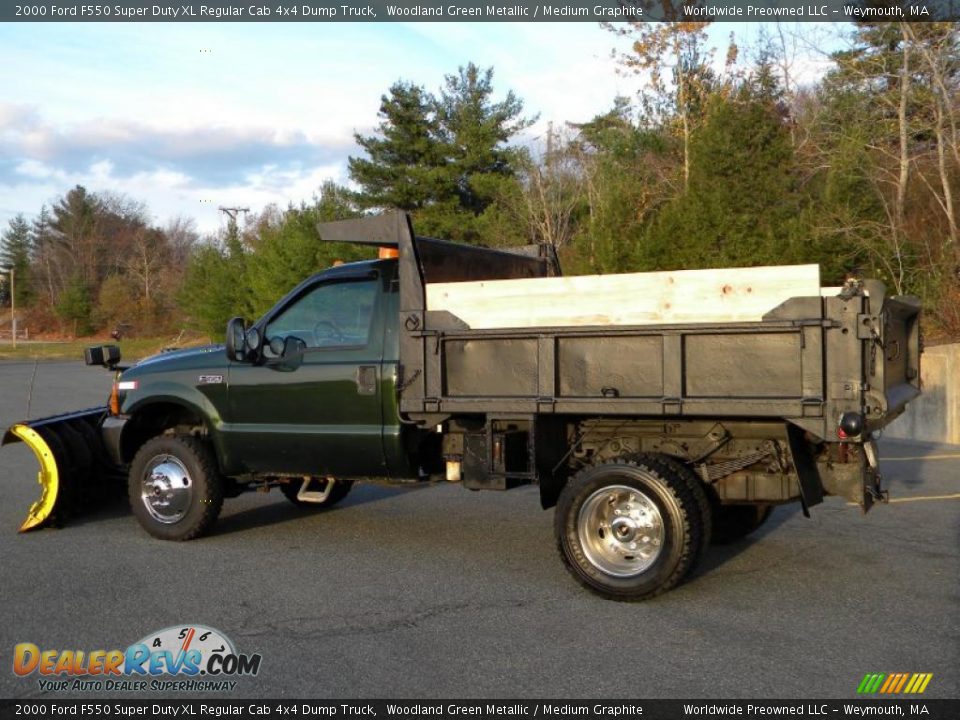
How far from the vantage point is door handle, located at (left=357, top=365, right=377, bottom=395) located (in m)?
6.64

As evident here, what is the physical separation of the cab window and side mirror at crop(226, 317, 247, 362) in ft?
0.89

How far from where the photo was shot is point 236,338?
687 cm

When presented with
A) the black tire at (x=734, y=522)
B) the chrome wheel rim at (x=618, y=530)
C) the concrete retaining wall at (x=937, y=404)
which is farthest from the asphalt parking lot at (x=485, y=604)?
the concrete retaining wall at (x=937, y=404)

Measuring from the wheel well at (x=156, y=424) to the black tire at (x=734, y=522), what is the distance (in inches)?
156

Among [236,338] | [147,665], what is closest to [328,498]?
[236,338]

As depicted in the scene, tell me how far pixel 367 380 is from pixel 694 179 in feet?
46.6

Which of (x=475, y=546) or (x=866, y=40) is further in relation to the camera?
(x=866, y=40)

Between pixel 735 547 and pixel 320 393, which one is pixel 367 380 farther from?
pixel 735 547

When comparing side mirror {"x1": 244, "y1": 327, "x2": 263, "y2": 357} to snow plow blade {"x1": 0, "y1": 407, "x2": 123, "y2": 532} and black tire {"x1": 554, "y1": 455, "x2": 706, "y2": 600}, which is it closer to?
snow plow blade {"x1": 0, "y1": 407, "x2": 123, "y2": 532}

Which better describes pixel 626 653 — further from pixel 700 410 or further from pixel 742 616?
pixel 700 410

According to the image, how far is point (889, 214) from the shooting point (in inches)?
699

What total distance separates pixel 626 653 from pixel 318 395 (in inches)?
120
